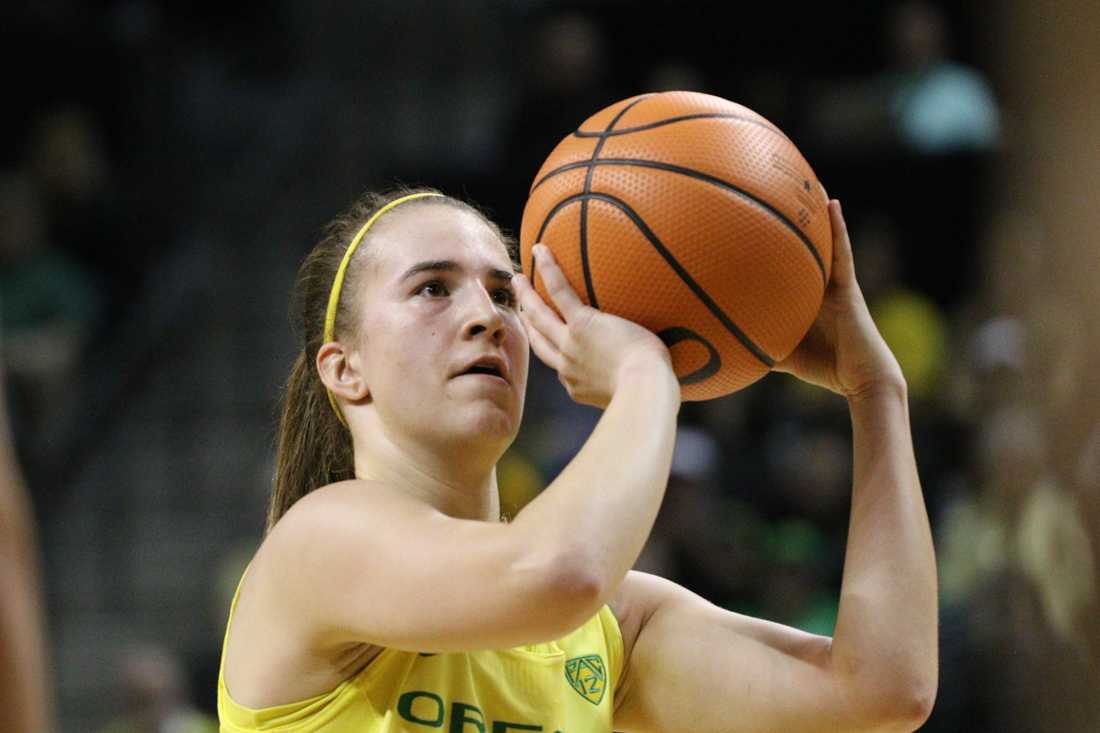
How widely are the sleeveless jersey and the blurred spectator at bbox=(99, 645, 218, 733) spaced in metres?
3.85

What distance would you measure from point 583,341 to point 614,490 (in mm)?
344

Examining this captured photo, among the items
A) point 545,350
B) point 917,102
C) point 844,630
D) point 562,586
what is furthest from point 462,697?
point 917,102

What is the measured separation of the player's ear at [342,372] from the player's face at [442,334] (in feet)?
0.10

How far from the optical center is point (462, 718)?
2.63 metres

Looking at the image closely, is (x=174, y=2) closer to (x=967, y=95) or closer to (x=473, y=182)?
(x=473, y=182)

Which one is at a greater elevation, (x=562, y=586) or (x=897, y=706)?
(x=562, y=586)

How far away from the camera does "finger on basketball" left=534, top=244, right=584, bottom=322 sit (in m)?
2.55

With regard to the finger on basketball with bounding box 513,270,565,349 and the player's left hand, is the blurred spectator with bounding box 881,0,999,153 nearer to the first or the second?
the player's left hand

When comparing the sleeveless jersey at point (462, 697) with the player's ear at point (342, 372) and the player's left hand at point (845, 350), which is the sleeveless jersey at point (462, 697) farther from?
the player's left hand at point (845, 350)

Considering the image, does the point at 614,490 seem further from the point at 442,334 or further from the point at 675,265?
the point at 442,334

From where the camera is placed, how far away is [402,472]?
280 centimetres

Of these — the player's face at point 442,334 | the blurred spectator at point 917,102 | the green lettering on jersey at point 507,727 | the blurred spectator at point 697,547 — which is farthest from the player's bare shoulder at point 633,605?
the blurred spectator at point 917,102

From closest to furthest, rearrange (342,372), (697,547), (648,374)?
(648,374), (342,372), (697,547)

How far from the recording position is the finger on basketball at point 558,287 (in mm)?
2547
